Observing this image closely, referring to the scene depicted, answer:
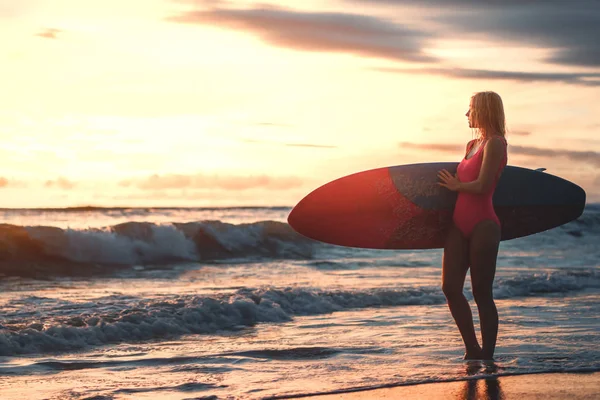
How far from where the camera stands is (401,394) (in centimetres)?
448

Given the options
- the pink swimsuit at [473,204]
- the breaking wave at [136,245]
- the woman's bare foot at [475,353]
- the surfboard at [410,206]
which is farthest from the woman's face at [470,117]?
the breaking wave at [136,245]

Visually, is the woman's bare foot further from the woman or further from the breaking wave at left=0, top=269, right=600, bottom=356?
the breaking wave at left=0, top=269, right=600, bottom=356

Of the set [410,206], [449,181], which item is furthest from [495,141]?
[410,206]

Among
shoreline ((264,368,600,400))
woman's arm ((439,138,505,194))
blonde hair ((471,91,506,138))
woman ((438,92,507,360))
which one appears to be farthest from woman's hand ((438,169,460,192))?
shoreline ((264,368,600,400))

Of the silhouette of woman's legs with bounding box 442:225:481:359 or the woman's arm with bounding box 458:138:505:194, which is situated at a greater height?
the woman's arm with bounding box 458:138:505:194

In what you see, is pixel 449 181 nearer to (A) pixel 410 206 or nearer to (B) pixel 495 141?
(B) pixel 495 141

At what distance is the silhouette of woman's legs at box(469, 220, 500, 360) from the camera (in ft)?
16.9

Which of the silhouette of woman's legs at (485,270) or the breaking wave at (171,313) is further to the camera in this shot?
the breaking wave at (171,313)

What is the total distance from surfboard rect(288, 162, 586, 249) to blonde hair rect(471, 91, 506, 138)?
0.67 meters

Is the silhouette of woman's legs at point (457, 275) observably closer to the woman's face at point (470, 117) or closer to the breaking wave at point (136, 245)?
the woman's face at point (470, 117)

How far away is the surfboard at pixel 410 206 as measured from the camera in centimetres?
587

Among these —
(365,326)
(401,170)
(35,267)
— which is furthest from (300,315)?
(35,267)

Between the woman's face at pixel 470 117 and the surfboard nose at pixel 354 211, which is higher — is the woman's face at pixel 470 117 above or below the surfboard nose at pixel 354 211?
above

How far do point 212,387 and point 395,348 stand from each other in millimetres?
1866
